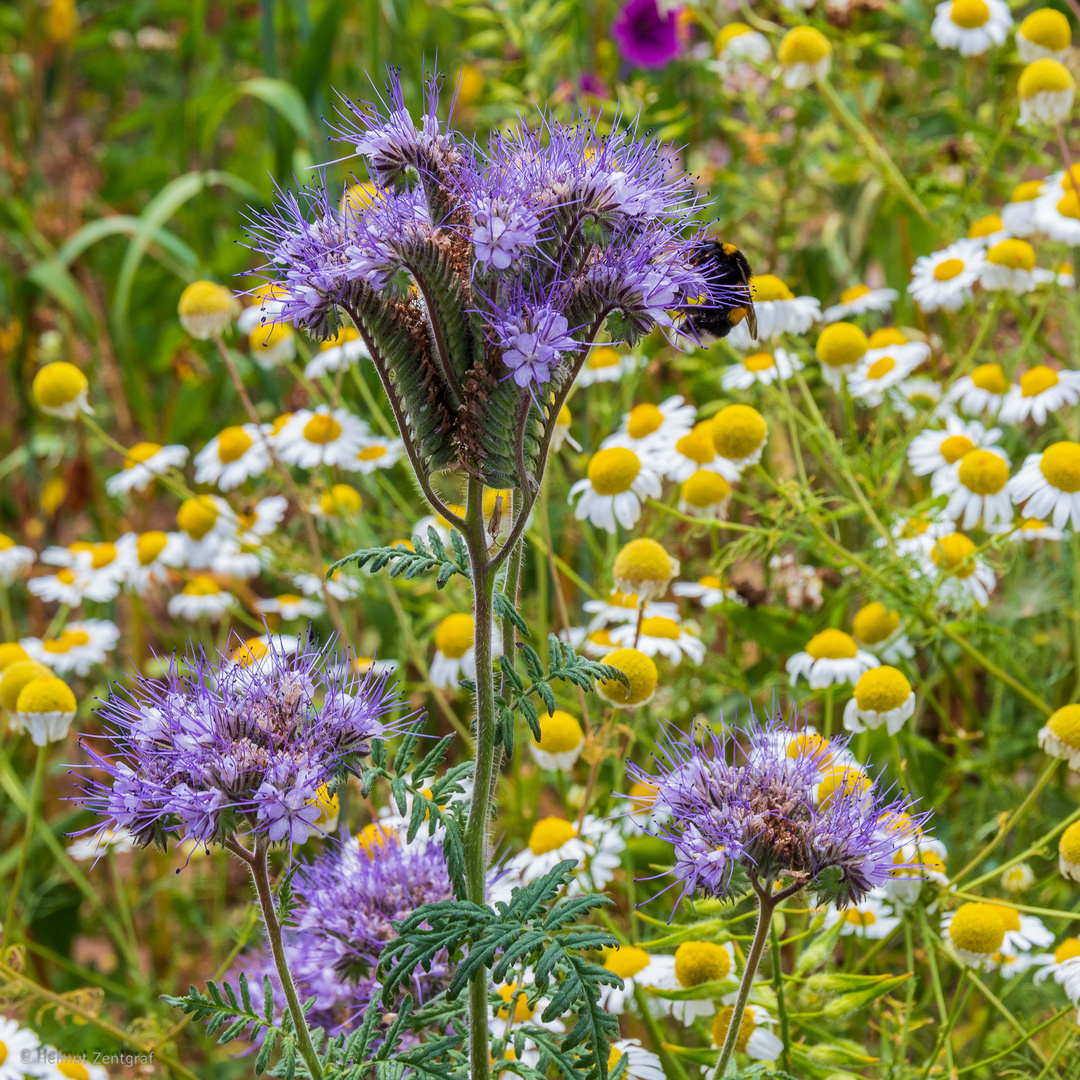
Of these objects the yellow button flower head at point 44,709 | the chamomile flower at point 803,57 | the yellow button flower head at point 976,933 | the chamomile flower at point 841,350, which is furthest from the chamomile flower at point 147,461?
the yellow button flower head at point 976,933

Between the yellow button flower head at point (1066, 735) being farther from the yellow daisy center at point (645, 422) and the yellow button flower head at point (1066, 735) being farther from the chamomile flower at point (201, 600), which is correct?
the chamomile flower at point (201, 600)

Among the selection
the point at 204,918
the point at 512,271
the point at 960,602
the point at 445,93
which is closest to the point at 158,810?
the point at 512,271

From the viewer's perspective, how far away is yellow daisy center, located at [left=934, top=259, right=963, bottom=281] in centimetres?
Answer: 210

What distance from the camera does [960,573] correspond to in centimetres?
183

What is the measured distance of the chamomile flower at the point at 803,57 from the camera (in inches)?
83.7

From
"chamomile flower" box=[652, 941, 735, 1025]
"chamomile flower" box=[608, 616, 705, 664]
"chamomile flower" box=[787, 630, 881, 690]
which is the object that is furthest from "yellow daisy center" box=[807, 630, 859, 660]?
"chamomile flower" box=[652, 941, 735, 1025]

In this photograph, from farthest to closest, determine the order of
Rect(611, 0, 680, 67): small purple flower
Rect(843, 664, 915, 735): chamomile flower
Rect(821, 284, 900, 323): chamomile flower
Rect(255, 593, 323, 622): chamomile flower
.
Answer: Rect(611, 0, 680, 67): small purple flower
Rect(255, 593, 323, 622): chamomile flower
Rect(821, 284, 900, 323): chamomile flower
Rect(843, 664, 915, 735): chamomile flower

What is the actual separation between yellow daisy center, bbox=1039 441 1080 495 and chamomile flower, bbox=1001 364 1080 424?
225 mm

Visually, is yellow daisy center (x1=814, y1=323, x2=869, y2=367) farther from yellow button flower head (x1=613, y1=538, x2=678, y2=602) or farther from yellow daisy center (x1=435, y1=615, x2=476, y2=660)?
yellow daisy center (x1=435, y1=615, x2=476, y2=660)

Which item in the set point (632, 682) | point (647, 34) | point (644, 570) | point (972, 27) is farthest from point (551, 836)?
point (647, 34)

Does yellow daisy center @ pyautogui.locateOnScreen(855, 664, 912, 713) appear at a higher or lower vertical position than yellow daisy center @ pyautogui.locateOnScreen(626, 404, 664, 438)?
lower

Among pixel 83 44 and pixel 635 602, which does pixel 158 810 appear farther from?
pixel 83 44

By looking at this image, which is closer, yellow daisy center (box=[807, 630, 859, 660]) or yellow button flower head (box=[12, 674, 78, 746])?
yellow button flower head (box=[12, 674, 78, 746])

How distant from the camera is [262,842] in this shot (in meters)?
1.04
